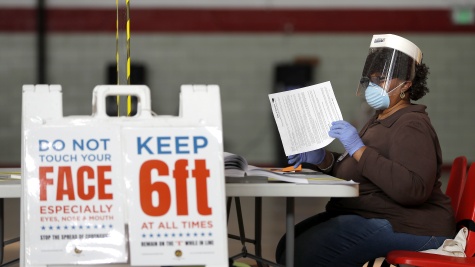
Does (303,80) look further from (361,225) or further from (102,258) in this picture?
(102,258)

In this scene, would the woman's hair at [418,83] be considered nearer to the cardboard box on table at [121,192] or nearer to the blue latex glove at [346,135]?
the blue latex glove at [346,135]

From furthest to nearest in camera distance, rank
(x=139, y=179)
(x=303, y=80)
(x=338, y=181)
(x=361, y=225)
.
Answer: (x=303, y=80), (x=361, y=225), (x=338, y=181), (x=139, y=179)

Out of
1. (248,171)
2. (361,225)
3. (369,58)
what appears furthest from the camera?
(369,58)

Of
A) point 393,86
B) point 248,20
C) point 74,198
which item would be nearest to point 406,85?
point 393,86

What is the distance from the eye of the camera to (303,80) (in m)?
9.11

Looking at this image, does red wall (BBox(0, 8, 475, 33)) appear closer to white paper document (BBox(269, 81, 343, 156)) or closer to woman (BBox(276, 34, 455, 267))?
woman (BBox(276, 34, 455, 267))

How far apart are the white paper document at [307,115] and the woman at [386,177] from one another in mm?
42

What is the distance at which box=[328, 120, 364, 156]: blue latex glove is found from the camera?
2.15m

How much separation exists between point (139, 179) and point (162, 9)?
7.76m

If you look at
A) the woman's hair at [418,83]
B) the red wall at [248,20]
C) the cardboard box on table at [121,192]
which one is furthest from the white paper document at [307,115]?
the red wall at [248,20]

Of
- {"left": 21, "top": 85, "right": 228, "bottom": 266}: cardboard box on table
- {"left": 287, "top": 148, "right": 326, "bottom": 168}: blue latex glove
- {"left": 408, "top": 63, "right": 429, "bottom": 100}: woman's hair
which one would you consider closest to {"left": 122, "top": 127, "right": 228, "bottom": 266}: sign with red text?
{"left": 21, "top": 85, "right": 228, "bottom": 266}: cardboard box on table

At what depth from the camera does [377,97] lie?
7.79 feet

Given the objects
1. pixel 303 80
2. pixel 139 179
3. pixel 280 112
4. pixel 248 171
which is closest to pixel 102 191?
pixel 139 179

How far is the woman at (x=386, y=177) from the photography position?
214cm
